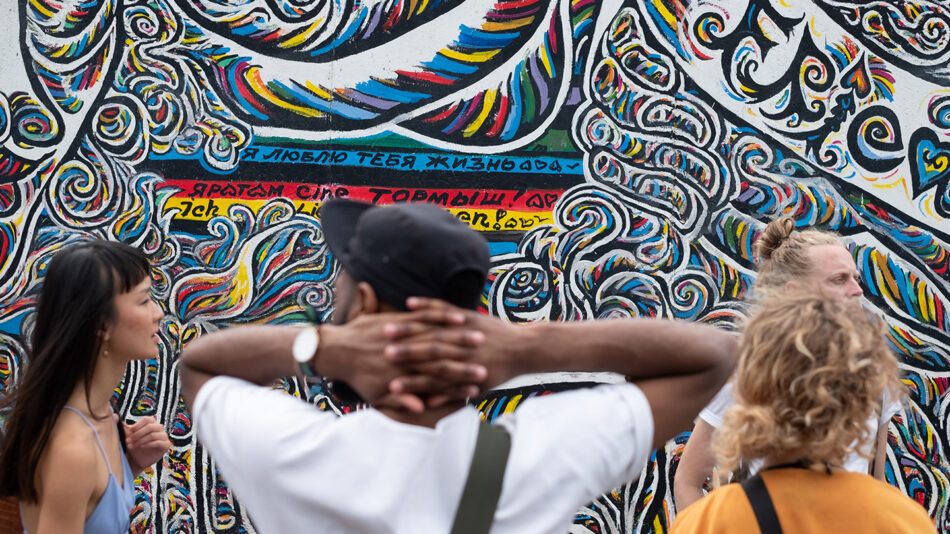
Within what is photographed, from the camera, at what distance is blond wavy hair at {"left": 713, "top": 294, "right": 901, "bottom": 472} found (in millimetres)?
1815

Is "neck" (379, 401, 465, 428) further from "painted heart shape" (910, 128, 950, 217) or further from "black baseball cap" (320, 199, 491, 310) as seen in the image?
"painted heart shape" (910, 128, 950, 217)

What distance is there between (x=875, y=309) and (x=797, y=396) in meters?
2.44

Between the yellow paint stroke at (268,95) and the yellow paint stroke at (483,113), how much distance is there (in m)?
0.71

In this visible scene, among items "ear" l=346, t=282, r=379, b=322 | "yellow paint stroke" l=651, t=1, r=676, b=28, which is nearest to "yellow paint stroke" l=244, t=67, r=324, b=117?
"yellow paint stroke" l=651, t=1, r=676, b=28

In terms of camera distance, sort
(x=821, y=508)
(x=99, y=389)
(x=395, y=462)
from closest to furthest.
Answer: (x=395, y=462) < (x=821, y=508) < (x=99, y=389)

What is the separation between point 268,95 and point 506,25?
1187mm

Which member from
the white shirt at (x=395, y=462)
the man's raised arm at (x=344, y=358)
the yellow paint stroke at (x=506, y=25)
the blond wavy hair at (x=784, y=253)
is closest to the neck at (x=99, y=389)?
the man's raised arm at (x=344, y=358)

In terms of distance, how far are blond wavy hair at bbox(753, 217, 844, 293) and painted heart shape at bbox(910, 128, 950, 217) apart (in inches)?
45.9

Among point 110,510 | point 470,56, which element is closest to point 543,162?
point 470,56

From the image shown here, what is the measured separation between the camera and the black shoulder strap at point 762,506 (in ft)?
5.80

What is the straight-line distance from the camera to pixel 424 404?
1.39m

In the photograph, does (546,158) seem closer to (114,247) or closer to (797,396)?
(114,247)

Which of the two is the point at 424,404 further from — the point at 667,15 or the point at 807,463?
the point at 667,15

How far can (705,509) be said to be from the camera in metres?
1.87
